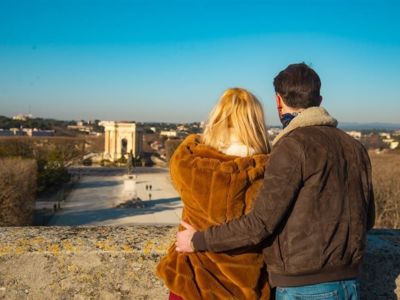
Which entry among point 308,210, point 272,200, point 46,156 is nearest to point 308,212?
point 308,210

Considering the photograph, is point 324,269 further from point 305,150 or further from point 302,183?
point 305,150

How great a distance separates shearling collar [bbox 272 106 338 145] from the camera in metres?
2.10

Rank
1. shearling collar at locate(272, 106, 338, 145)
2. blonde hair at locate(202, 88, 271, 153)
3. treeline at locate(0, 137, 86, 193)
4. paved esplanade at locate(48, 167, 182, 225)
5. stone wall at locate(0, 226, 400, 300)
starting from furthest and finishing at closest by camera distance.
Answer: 1. treeline at locate(0, 137, 86, 193)
2. paved esplanade at locate(48, 167, 182, 225)
3. stone wall at locate(0, 226, 400, 300)
4. blonde hair at locate(202, 88, 271, 153)
5. shearling collar at locate(272, 106, 338, 145)

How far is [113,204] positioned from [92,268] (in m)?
27.3

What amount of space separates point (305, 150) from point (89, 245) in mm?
1465

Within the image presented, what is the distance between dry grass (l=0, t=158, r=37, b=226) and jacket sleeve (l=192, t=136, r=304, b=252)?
19176mm

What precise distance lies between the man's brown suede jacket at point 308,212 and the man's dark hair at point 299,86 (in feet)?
0.21

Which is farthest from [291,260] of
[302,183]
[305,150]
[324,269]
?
[305,150]

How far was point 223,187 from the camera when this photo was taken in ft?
6.99

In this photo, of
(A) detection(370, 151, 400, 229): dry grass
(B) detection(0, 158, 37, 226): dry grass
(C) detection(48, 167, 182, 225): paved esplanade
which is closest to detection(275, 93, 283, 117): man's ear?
(A) detection(370, 151, 400, 229): dry grass

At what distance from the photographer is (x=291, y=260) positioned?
2045 mm

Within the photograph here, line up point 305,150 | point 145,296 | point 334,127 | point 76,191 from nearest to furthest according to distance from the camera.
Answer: point 305,150 → point 334,127 → point 145,296 → point 76,191

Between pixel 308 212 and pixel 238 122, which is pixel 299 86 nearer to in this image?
pixel 238 122

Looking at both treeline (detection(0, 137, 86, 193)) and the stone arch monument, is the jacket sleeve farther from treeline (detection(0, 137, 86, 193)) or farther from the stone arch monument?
the stone arch monument
